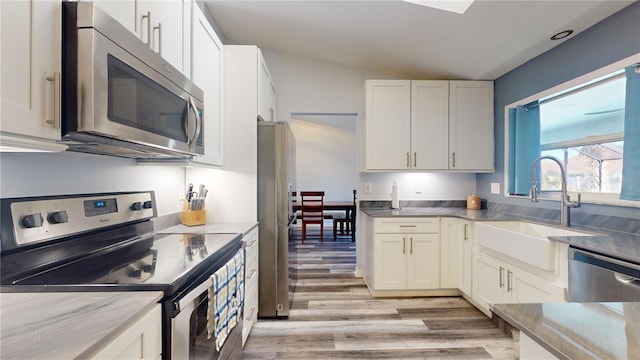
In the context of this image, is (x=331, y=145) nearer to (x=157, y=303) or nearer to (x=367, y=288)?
(x=367, y=288)

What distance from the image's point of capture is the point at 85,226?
4.10 ft

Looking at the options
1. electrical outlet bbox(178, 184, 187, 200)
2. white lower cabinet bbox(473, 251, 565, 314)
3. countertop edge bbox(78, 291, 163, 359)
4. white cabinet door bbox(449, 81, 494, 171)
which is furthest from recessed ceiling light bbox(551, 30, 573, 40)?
electrical outlet bbox(178, 184, 187, 200)

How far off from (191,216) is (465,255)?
2.43 meters

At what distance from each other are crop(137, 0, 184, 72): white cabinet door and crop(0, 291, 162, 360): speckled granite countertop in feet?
3.39

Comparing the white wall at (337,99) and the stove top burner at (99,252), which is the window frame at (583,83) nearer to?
the white wall at (337,99)

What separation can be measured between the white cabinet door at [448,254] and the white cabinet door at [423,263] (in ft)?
0.17

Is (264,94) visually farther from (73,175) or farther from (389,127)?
(73,175)

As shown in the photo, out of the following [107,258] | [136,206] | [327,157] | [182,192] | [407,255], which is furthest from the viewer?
[327,157]

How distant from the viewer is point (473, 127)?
10.4ft

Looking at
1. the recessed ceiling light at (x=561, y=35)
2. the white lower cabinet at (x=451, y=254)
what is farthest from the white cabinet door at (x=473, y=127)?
the recessed ceiling light at (x=561, y=35)

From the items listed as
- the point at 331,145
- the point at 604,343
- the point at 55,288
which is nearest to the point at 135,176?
the point at 55,288

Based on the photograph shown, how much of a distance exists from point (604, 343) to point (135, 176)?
2007mm

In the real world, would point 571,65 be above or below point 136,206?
above

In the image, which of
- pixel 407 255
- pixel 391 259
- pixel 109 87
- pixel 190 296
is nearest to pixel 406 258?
Answer: pixel 407 255
